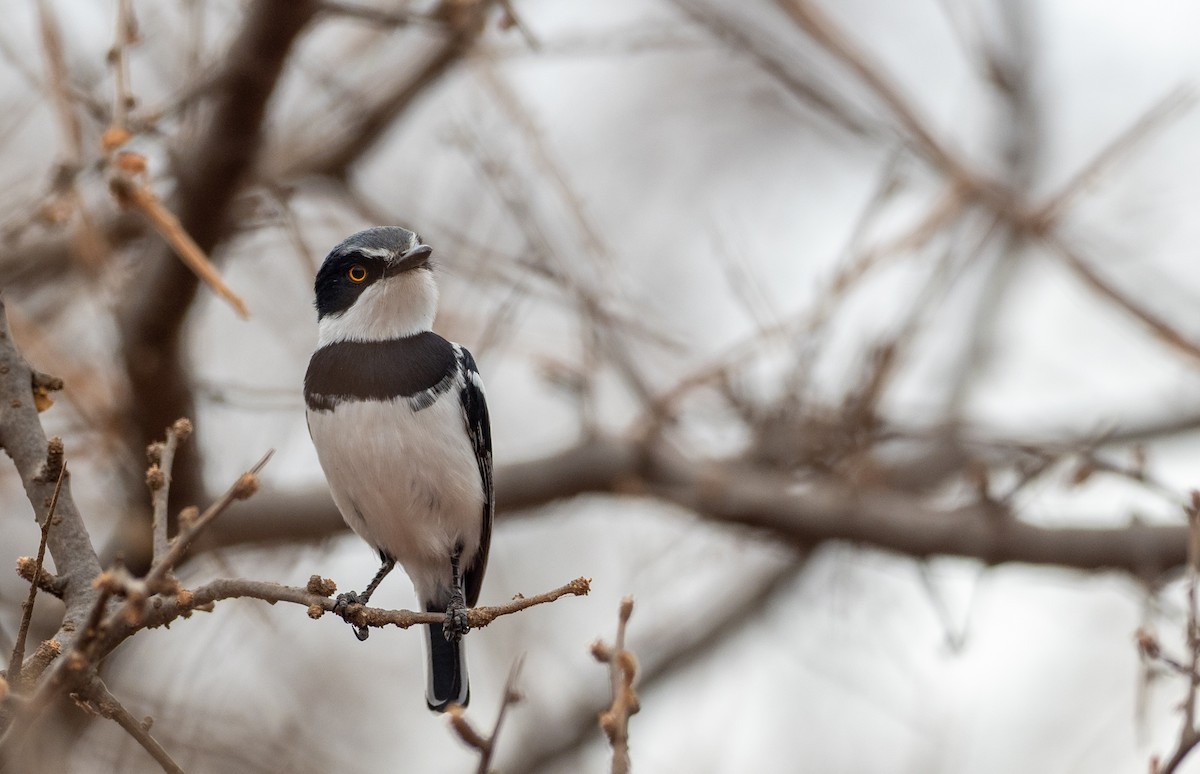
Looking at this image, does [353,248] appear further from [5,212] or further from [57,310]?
[57,310]

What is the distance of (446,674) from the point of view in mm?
4129

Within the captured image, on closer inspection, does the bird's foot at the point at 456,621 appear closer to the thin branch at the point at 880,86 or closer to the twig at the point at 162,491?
the twig at the point at 162,491

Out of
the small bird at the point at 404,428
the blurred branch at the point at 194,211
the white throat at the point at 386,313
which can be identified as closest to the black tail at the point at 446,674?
the small bird at the point at 404,428

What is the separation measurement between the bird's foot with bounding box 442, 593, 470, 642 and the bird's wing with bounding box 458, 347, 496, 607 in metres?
0.19

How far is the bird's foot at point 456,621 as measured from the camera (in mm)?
3199

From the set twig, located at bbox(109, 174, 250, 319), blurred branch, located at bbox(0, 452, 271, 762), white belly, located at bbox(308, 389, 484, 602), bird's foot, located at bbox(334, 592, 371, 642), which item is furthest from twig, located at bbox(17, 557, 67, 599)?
white belly, located at bbox(308, 389, 484, 602)

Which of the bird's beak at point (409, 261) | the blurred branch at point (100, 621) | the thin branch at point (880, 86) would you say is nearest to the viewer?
the blurred branch at point (100, 621)

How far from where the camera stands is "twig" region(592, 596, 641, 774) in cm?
184

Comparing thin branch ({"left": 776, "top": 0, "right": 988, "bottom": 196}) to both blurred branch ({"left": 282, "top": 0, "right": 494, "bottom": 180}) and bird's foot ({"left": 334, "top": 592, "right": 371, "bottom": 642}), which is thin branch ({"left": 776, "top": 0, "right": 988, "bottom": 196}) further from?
bird's foot ({"left": 334, "top": 592, "right": 371, "bottom": 642})

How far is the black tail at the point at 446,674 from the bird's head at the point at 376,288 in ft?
3.36

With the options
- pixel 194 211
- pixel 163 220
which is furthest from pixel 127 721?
pixel 194 211

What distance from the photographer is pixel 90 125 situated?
497 centimetres

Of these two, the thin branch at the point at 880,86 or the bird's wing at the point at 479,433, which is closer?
the bird's wing at the point at 479,433

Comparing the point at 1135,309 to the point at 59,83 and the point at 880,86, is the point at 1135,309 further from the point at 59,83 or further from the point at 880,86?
the point at 59,83
